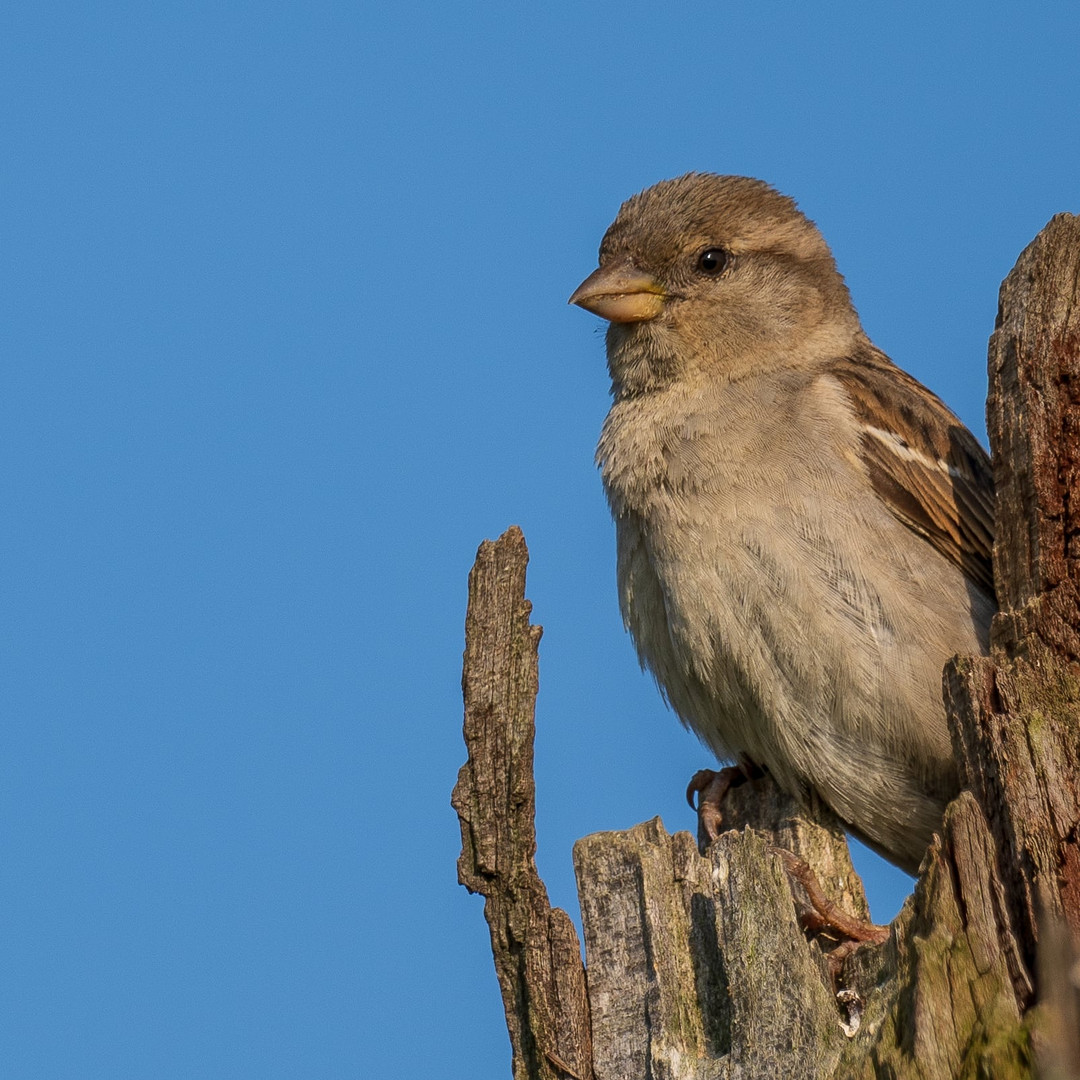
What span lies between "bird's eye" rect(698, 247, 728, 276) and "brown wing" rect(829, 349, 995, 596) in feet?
2.61

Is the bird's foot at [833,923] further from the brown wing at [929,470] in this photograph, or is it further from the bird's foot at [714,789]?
the brown wing at [929,470]

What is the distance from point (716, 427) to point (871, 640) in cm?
106

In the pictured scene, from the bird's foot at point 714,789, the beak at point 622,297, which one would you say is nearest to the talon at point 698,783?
the bird's foot at point 714,789

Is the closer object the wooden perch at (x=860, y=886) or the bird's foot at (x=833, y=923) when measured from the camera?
the wooden perch at (x=860, y=886)

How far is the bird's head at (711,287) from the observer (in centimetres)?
646

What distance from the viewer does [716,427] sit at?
588cm

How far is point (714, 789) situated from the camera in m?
5.98

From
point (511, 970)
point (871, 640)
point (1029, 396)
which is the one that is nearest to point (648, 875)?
point (511, 970)

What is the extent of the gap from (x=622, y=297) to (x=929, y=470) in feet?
5.03

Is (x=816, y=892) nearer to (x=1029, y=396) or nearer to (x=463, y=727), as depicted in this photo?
(x=463, y=727)

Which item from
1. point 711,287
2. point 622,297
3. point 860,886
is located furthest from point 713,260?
point 860,886

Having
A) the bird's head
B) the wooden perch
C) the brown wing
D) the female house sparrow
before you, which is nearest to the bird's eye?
the bird's head

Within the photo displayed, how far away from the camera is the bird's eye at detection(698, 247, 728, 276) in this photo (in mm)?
6730

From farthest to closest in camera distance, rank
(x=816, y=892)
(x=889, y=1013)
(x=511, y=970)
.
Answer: (x=816, y=892) < (x=511, y=970) < (x=889, y=1013)
